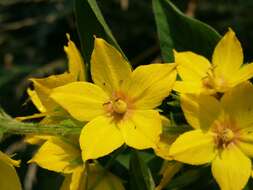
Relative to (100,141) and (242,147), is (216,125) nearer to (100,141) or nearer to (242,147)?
(242,147)

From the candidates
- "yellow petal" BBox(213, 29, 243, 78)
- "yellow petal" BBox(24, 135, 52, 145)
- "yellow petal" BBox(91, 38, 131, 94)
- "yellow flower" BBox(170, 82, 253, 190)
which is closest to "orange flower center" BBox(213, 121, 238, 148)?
"yellow flower" BBox(170, 82, 253, 190)

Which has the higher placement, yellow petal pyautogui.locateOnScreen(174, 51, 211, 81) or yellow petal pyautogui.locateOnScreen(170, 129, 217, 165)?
yellow petal pyautogui.locateOnScreen(174, 51, 211, 81)

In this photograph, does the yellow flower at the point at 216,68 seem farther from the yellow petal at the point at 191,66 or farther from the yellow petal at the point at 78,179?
the yellow petal at the point at 78,179

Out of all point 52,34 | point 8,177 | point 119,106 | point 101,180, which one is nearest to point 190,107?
point 119,106

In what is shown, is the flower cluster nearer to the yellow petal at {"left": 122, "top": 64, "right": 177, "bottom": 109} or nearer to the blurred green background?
the yellow petal at {"left": 122, "top": 64, "right": 177, "bottom": 109}

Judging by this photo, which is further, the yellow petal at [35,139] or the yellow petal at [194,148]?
the yellow petal at [35,139]

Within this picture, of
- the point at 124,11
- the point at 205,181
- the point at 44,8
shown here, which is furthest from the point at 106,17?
the point at 205,181

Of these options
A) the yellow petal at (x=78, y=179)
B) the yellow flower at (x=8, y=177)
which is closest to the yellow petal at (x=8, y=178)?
the yellow flower at (x=8, y=177)
